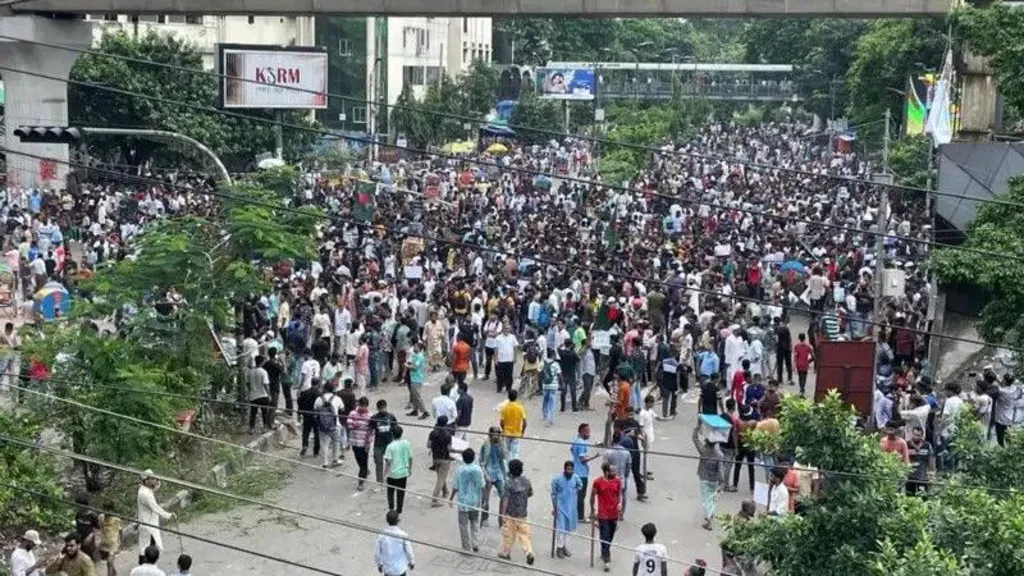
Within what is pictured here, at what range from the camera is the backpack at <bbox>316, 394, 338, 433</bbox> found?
1823cm

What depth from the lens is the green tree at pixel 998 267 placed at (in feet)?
57.7

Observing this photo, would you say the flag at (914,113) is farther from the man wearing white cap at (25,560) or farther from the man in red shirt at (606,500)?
the man wearing white cap at (25,560)

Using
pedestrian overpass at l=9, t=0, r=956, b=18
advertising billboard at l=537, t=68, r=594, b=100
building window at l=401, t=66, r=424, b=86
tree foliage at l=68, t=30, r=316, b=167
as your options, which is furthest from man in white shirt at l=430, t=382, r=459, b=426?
building window at l=401, t=66, r=424, b=86

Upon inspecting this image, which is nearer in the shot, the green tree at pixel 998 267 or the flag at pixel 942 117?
the green tree at pixel 998 267

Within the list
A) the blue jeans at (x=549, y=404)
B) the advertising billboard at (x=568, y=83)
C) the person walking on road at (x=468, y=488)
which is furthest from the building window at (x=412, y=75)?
the person walking on road at (x=468, y=488)

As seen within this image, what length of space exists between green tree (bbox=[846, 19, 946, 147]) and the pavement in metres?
33.3

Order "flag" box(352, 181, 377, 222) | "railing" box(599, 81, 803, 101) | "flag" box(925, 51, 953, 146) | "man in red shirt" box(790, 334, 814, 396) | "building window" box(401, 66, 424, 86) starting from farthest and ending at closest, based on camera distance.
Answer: "railing" box(599, 81, 803, 101) → "building window" box(401, 66, 424, 86) → "flag" box(352, 181, 377, 222) → "flag" box(925, 51, 953, 146) → "man in red shirt" box(790, 334, 814, 396)

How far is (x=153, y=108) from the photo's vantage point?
48281mm

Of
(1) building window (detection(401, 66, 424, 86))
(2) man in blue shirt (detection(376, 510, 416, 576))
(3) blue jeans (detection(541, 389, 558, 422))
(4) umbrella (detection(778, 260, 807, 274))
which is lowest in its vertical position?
(3) blue jeans (detection(541, 389, 558, 422))

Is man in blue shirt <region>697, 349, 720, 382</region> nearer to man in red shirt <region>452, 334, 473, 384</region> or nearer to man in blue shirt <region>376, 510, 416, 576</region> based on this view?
man in red shirt <region>452, 334, 473, 384</region>

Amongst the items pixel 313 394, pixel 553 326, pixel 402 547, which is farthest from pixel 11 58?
pixel 402 547

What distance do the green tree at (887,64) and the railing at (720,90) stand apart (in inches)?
1108

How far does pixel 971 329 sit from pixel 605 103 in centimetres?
6137

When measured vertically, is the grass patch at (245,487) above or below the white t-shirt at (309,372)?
below
